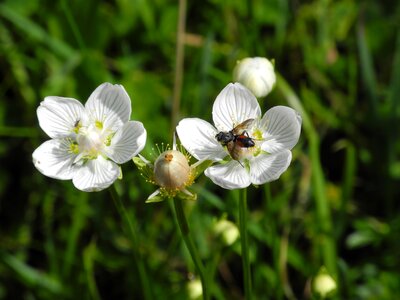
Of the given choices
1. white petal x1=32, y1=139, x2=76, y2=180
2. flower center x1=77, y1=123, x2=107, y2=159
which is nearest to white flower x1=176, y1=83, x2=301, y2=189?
flower center x1=77, y1=123, x2=107, y2=159

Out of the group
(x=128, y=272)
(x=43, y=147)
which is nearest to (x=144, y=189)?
(x=128, y=272)

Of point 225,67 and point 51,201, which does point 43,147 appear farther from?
point 225,67

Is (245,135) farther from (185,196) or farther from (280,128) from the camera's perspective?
(185,196)

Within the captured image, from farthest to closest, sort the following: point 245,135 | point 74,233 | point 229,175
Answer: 1. point 74,233
2. point 245,135
3. point 229,175

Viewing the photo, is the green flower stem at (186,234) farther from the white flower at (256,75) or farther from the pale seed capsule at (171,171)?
the white flower at (256,75)

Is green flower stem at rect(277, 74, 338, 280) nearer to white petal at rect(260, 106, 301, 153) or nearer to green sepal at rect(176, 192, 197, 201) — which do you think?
white petal at rect(260, 106, 301, 153)

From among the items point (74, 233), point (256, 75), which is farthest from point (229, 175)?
point (74, 233)
